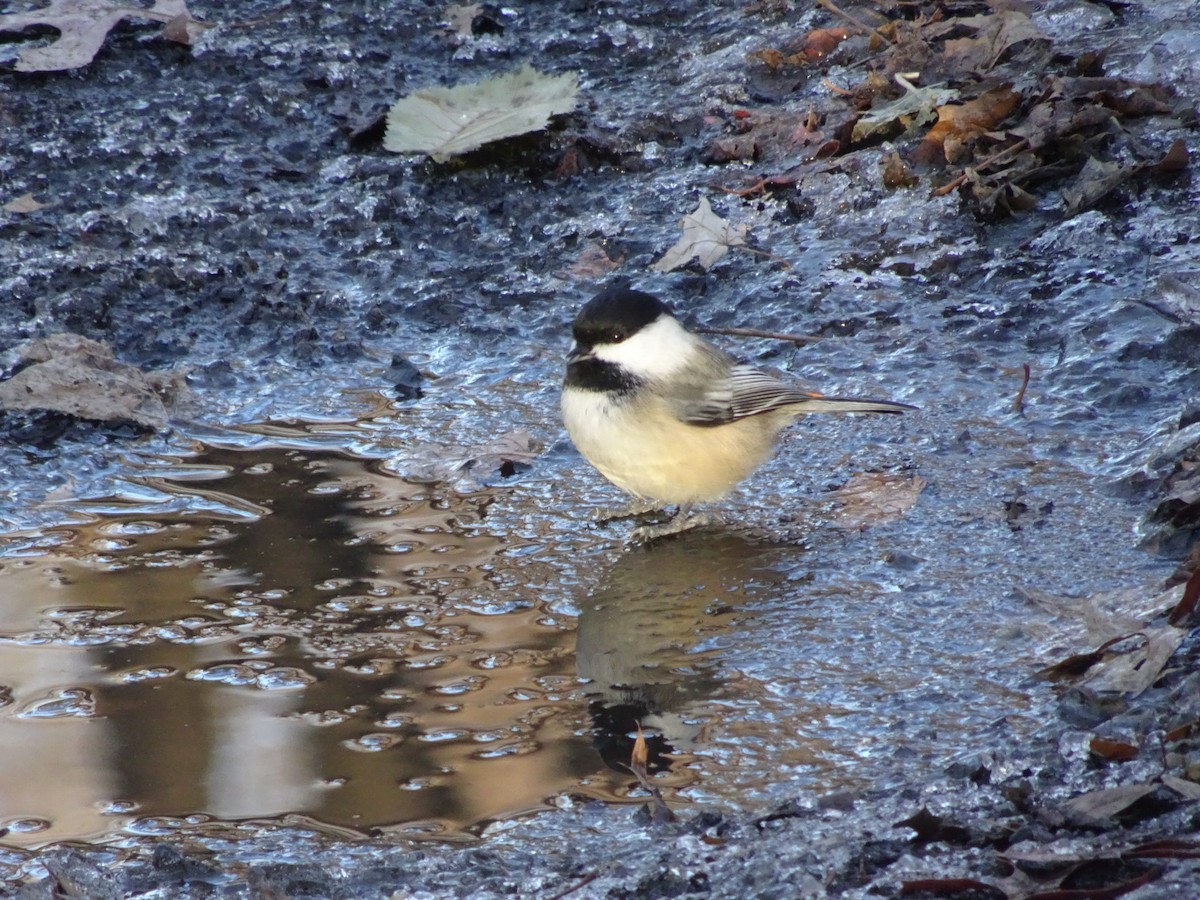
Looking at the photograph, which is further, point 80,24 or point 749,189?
point 80,24

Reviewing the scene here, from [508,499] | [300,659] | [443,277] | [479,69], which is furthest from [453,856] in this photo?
[479,69]

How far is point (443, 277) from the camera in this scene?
5.89 m

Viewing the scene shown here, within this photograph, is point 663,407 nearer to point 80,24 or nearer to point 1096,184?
point 1096,184

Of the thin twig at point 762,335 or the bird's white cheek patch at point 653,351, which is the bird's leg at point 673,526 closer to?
the bird's white cheek patch at point 653,351

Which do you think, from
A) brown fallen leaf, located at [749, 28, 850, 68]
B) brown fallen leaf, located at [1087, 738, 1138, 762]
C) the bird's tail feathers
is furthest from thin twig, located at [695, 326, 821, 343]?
brown fallen leaf, located at [1087, 738, 1138, 762]

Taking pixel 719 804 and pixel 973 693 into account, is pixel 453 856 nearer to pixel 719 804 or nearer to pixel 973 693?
pixel 719 804

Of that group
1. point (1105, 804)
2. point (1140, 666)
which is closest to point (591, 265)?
point (1140, 666)

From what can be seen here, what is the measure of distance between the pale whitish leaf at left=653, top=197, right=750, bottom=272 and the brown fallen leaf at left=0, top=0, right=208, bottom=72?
321 cm

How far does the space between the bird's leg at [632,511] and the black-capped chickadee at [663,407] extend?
39 mm

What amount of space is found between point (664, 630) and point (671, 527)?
2.25 ft

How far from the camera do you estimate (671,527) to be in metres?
4.46

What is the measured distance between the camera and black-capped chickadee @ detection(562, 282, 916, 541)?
419cm

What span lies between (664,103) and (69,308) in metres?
3.13

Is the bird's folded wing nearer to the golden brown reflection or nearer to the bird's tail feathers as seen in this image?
the bird's tail feathers
